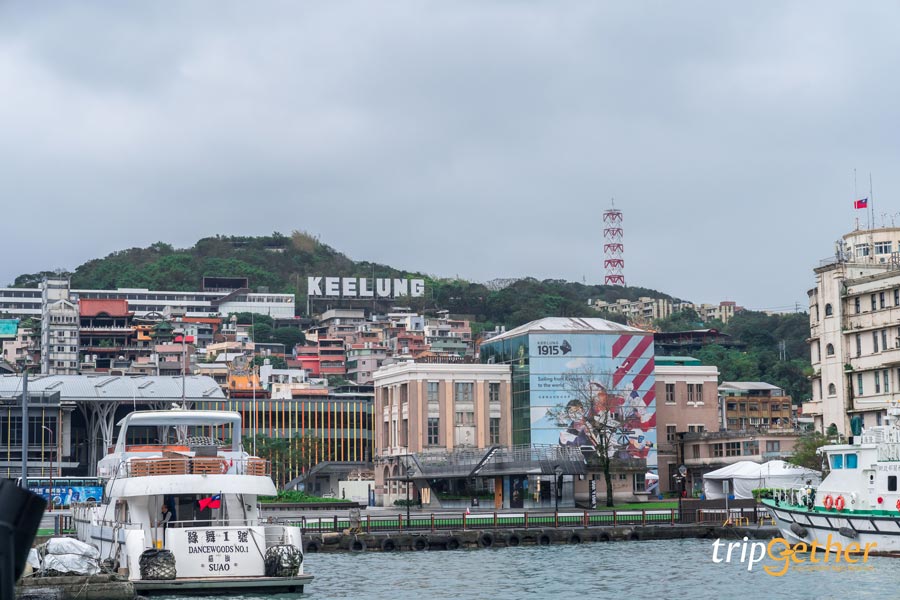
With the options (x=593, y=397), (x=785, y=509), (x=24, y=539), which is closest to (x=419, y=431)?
(x=593, y=397)

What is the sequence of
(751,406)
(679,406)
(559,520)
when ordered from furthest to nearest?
(751,406) → (679,406) → (559,520)

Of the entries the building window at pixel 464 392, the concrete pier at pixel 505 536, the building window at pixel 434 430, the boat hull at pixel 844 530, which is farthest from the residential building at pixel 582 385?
the boat hull at pixel 844 530

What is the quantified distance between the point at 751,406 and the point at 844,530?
106m

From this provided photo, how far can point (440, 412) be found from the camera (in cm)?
10212

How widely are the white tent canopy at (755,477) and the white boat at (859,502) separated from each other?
21.9 m

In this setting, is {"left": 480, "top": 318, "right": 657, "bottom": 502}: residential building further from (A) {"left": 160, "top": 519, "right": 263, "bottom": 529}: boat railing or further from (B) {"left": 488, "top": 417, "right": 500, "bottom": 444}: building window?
(A) {"left": 160, "top": 519, "right": 263, "bottom": 529}: boat railing

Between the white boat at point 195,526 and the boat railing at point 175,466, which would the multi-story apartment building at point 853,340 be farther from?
the boat railing at point 175,466

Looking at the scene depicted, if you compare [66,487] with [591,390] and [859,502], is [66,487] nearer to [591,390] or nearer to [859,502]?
[591,390]

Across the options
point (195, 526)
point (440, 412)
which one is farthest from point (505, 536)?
point (440, 412)

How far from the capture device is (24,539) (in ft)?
23.6

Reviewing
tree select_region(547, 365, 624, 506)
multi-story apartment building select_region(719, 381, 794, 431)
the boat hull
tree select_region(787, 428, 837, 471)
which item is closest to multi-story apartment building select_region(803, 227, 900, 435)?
tree select_region(787, 428, 837, 471)

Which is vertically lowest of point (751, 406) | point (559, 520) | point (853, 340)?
point (559, 520)

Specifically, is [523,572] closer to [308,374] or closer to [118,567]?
[118,567]

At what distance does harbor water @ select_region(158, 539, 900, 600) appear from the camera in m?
37.7
